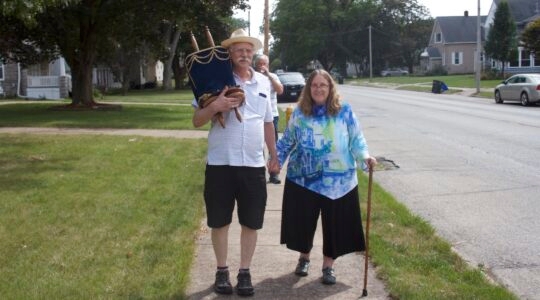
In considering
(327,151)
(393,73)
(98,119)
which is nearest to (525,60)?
(393,73)

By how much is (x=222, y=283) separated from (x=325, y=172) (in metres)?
1.10

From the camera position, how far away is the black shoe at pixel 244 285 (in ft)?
15.2

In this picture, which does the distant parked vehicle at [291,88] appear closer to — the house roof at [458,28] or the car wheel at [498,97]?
the car wheel at [498,97]

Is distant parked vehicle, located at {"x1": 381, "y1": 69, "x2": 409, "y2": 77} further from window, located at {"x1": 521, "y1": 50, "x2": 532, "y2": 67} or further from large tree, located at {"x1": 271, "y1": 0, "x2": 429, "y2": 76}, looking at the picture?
window, located at {"x1": 521, "y1": 50, "x2": 532, "y2": 67}

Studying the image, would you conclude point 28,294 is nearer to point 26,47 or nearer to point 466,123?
point 466,123

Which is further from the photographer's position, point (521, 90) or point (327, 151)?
point (521, 90)

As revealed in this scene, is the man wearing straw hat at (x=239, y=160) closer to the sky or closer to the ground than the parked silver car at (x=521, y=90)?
closer to the ground

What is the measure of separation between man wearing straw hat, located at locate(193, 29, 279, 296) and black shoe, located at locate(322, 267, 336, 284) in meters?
0.60

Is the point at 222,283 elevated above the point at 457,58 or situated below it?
below

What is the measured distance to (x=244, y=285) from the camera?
4.66m

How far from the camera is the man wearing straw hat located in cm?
454

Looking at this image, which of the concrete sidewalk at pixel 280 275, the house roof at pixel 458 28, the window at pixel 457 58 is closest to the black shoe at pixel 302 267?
the concrete sidewalk at pixel 280 275

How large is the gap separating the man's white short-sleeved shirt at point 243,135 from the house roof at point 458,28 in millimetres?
83774

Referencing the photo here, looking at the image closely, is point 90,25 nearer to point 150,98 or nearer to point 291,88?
point 291,88
